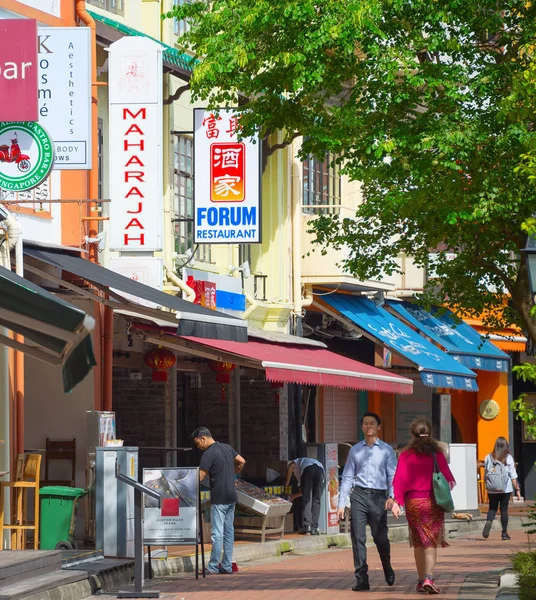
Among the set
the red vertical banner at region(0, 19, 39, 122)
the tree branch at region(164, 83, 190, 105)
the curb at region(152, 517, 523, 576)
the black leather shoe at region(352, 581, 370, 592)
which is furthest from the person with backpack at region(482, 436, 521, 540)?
the red vertical banner at region(0, 19, 39, 122)

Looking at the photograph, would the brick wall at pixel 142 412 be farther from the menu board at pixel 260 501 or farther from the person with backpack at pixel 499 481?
the person with backpack at pixel 499 481

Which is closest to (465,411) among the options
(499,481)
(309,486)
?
(499,481)

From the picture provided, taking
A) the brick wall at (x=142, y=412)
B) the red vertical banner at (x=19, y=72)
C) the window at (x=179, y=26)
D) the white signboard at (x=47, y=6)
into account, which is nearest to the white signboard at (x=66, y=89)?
the red vertical banner at (x=19, y=72)

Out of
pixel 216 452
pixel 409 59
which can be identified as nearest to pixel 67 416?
pixel 216 452

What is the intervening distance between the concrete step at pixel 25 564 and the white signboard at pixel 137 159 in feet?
16.0

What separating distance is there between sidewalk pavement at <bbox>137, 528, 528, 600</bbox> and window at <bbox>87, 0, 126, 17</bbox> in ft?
26.9

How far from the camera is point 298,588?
48.5 ft

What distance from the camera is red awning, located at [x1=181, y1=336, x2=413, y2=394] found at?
19859mm

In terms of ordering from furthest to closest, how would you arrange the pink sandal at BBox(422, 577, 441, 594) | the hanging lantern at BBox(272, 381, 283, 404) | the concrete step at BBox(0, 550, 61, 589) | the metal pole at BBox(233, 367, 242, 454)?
the metal pole at BBox(233, 367, 242, 454), the hanging lantern at BBox(272, 381, 283, 404), the pink sandal at BBox(422, 577, 441, 594), the concrete step at BBox(0, 550, 61, 589)

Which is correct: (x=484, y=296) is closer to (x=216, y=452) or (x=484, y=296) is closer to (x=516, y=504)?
(x=216, y=452)

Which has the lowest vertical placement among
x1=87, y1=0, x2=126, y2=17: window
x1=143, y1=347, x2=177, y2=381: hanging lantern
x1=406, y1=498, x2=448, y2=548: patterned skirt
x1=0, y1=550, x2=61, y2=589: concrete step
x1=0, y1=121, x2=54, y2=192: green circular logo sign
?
x1=0, y1=550, x2=61, y2=589: concrete step

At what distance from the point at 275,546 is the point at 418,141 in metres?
6.92

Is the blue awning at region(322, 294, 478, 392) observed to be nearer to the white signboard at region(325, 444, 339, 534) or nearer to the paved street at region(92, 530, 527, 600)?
the white signboard at region(325, 444, 339, 534)

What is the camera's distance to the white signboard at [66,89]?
650 inches
